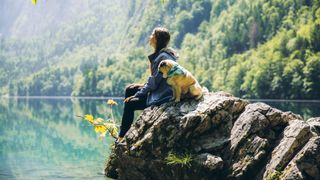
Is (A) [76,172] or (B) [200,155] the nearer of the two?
(B) [200,155]

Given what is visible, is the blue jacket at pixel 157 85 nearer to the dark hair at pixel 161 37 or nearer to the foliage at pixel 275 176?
the dark hair at pixel 161 37

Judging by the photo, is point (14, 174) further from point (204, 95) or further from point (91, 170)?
point (204, 95)

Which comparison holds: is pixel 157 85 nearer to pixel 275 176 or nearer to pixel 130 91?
pixel 130 91

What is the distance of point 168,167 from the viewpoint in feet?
40.2

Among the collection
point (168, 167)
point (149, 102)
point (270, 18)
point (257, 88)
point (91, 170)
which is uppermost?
point (149, 102)

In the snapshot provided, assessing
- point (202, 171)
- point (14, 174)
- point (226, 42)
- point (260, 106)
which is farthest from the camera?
point (226, 42)

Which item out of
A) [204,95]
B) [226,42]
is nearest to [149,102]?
[204,95]

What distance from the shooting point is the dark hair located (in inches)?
521

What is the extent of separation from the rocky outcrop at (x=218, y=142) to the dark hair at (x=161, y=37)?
5.14 ft

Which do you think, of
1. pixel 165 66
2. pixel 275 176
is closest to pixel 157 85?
pixel 165 66

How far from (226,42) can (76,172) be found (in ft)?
565

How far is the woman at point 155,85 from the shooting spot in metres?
13.3

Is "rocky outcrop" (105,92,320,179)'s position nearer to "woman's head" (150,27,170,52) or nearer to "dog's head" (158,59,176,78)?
"dog's head" (158,59,176,78)

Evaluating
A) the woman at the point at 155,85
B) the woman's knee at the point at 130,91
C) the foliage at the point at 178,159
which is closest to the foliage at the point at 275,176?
the foliage at the point at 178,159
